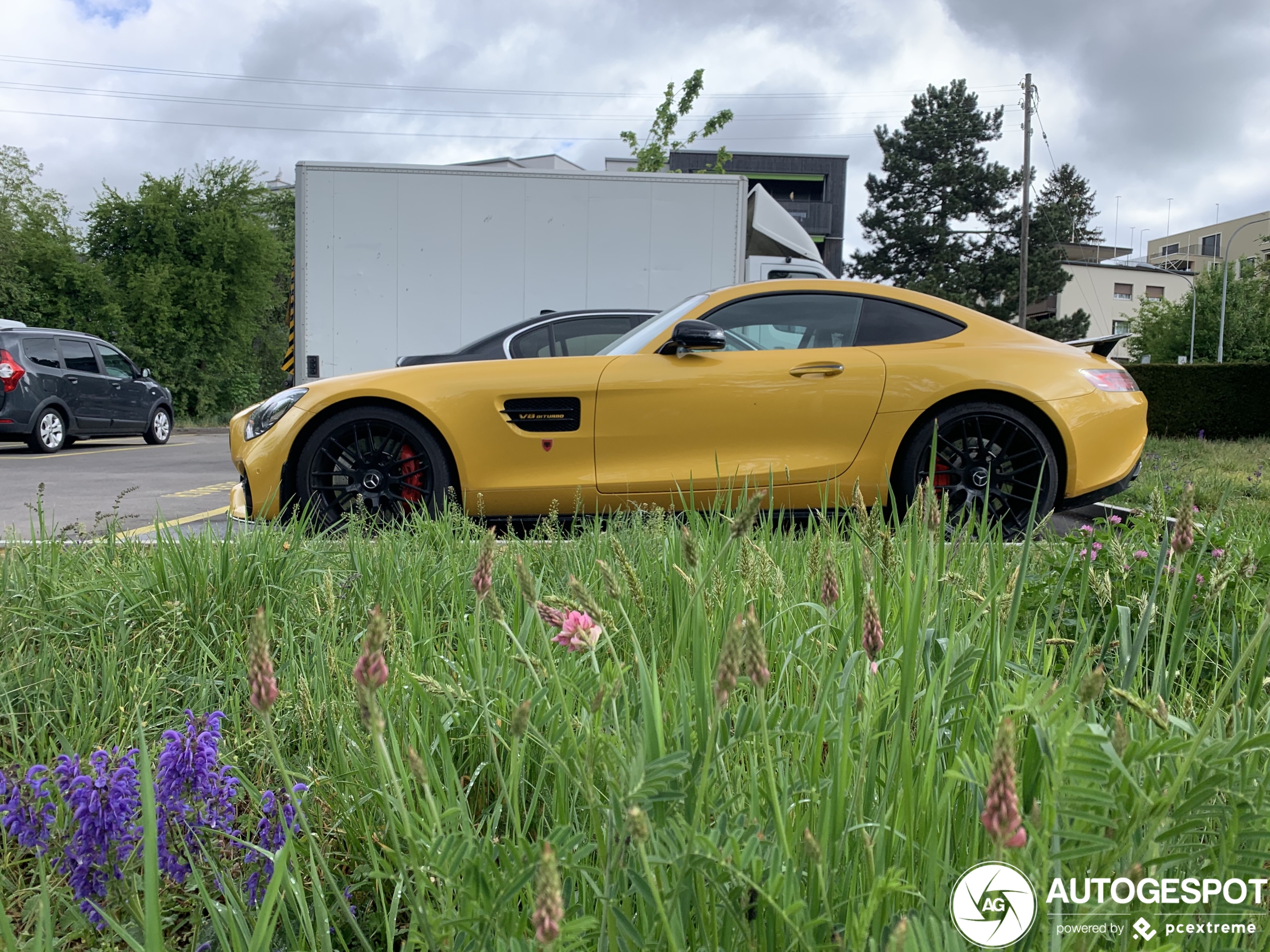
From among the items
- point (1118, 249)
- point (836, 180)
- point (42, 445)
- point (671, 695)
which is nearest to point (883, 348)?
point (671, 695)

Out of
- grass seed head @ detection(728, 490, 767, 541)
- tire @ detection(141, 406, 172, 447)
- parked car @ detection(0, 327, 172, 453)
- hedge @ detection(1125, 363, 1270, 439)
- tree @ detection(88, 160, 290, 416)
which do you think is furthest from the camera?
tree @ detection(88, 160, 290, 416)

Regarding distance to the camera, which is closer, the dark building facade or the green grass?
the green grass

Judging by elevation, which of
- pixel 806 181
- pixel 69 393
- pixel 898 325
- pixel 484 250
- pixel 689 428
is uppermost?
pixel 806 181

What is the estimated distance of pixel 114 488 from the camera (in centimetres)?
871

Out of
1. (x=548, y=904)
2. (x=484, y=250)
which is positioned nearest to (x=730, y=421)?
(x=548, y=904)

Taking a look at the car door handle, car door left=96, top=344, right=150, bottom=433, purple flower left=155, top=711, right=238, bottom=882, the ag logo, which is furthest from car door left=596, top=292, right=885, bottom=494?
car door left=96, top=344, right=150, bottom=433

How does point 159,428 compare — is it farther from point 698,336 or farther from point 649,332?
point 698,336

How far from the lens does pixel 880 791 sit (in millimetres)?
1141

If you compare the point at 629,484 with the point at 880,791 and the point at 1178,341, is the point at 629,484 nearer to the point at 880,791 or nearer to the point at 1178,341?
the point at 880,791

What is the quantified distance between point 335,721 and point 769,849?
1046mm

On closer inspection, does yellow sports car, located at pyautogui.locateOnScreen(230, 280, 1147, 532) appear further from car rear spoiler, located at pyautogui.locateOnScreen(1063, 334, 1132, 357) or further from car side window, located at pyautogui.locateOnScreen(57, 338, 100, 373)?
car side window, located at pyautogui.locateOnScreen(57, 338, 100, 373)

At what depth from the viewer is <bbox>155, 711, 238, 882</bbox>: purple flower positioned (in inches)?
49.0

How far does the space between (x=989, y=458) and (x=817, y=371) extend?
96cm

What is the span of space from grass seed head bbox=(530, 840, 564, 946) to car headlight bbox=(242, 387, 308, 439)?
452 cm
